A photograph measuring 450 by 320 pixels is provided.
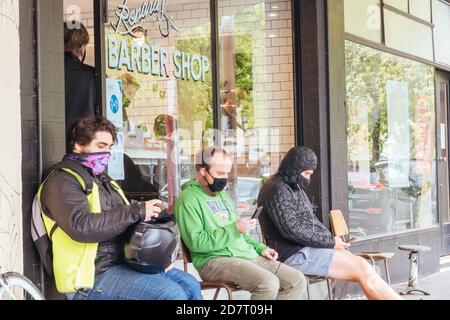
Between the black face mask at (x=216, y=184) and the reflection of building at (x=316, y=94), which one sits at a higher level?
the reflection of building at (x=316, y=94)

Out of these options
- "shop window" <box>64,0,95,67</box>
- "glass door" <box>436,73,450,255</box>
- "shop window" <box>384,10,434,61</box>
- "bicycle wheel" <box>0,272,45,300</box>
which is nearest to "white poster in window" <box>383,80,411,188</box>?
"shop window" <box>384,10,434,61</box>

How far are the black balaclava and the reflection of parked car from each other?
1.88 metres

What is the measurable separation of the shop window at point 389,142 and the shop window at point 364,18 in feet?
0.48

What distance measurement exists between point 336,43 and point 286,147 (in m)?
1.10

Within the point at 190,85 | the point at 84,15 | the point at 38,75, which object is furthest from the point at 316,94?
the point at 38,75

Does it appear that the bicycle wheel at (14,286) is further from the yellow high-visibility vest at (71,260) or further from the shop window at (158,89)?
the shop window at (158,89)

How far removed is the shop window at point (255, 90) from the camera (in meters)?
6.46

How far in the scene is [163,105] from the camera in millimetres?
5852

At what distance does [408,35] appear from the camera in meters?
7.83

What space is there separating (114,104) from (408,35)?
4097mm

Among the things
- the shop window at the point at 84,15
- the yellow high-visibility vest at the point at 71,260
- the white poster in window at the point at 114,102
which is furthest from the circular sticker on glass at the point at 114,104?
the yellow high-visibility vest at the point at 71,260

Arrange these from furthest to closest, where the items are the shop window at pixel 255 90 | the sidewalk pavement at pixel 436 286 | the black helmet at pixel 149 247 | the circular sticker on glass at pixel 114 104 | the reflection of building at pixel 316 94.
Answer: the sidewalk pavement at pixel 436 286 < the shop window at pixel 255 90 < the reflection of building at pixel 316 94 < the circular sticker on glass at pixel 114 104 < the black helmet at pixel 149 247

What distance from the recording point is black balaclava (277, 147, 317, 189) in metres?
5.01

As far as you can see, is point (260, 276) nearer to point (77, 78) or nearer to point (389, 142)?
point (77, 78)
